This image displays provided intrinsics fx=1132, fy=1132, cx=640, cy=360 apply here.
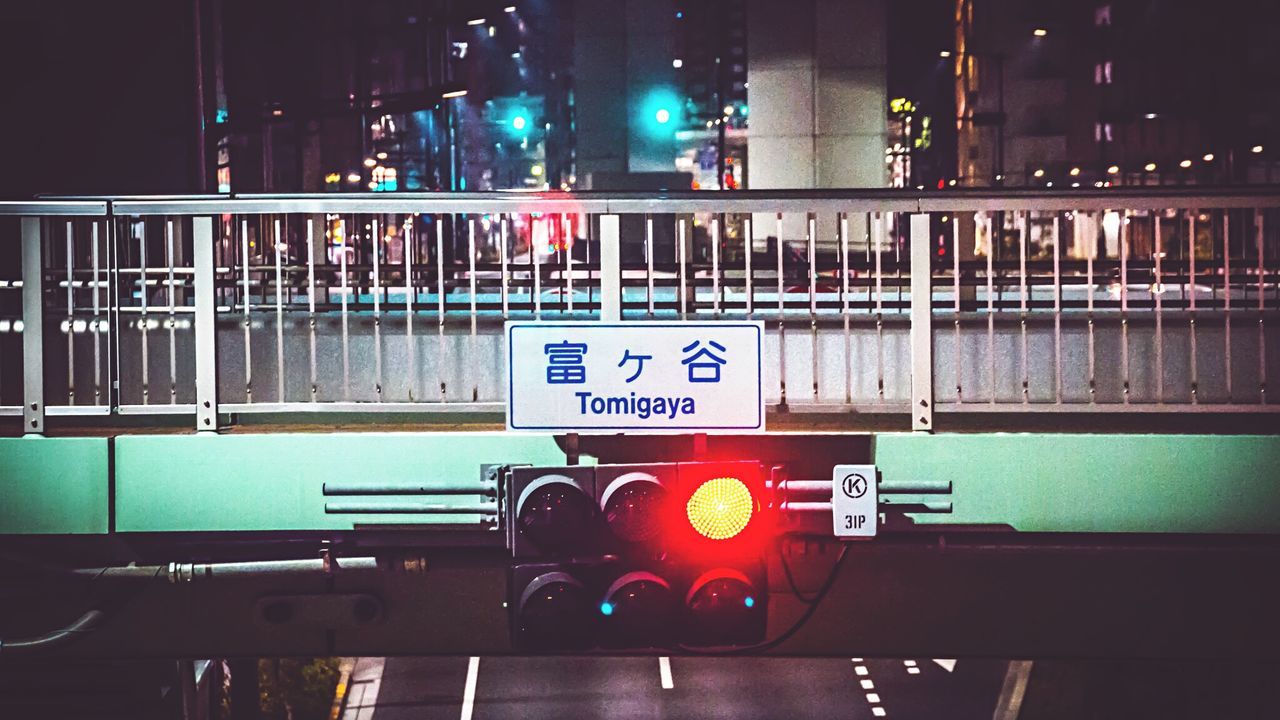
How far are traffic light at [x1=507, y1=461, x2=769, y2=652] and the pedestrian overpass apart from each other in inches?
14.0

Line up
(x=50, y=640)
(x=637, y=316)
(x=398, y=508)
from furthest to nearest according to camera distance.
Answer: (x=637, y=316) → (x=50, y=640) → (x=398, y=508)

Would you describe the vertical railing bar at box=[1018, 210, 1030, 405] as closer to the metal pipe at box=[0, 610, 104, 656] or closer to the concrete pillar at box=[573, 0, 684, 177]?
the metal pipe at box=[0, 610, 104, 656]

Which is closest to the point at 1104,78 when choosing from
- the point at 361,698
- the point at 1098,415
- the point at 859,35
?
the point at 859,35

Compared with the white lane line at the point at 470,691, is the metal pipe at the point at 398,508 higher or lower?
higher

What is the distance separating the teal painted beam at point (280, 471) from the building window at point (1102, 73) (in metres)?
45.6

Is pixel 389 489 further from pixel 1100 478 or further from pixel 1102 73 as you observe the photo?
pixel 1102 73

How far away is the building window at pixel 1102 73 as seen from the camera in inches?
1791

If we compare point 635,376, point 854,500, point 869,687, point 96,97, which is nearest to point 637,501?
point 635,376

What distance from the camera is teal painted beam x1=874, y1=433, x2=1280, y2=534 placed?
17.5 ft

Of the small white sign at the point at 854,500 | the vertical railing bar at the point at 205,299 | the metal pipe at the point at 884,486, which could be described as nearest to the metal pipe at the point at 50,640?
the vertical railing bar at the point at 205,299

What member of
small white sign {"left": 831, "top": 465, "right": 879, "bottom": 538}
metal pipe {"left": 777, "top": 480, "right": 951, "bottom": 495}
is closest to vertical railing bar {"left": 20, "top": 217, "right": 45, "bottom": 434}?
metal pipe {"left": 777, "top": 480, "right": 951, "bottom": 495}

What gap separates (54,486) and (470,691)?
49.1 ft

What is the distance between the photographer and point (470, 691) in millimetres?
19578

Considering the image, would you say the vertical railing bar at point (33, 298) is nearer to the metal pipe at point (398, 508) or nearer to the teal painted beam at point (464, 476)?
the teal painted beam at point (464, 476)
